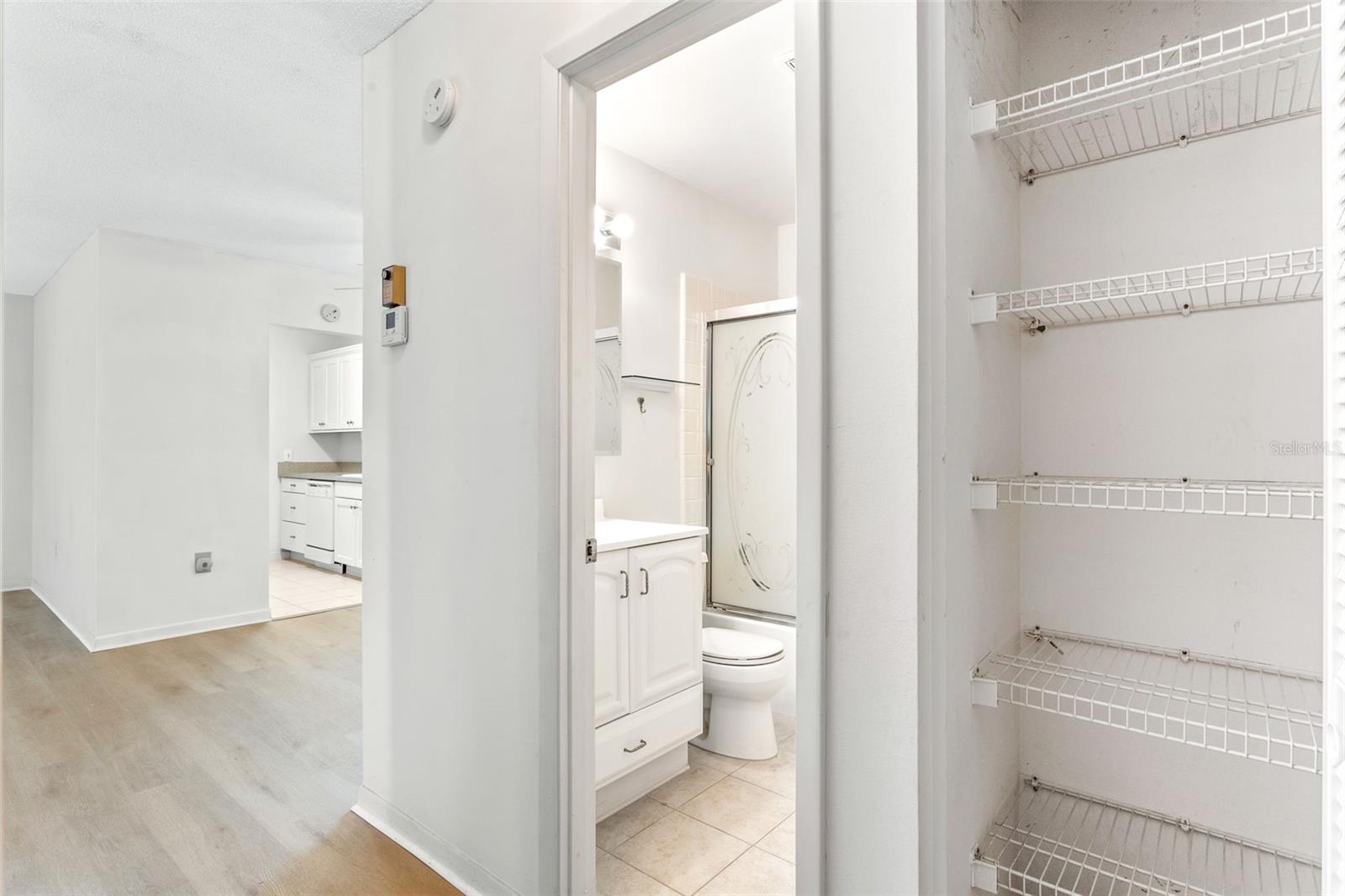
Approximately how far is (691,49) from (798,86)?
1239mm

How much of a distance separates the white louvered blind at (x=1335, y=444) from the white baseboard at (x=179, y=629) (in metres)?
5.10

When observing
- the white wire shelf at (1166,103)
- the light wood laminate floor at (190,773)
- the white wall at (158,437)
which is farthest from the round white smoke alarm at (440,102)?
the white wall at (158,437)

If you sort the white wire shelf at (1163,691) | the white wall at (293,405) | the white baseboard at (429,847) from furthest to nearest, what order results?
the white wall at (293,405) < the white baseboard at (429,847) < the white wire shelf at (1163,691)

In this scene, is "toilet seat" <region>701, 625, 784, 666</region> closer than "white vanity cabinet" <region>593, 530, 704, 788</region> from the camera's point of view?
No

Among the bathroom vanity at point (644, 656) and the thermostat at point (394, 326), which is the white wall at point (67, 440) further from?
the bathroom vanity at point (644, 656)

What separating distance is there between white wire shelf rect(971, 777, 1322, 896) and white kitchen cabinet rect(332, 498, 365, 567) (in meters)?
5.51

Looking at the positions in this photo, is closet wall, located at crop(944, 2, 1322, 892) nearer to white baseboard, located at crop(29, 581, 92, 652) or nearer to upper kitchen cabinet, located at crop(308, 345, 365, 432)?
white baseboard, located at crop(29, 581, 92, 652)


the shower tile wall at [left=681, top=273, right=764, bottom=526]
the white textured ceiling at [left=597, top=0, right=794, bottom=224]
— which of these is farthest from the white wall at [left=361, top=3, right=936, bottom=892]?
the shower tile wall at [left=681, top=273, right=764, bottom=526]

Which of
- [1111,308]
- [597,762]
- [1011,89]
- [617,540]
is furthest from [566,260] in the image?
[597,762]

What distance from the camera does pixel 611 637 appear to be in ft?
7.65

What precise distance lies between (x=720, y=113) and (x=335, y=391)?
5.13 metres

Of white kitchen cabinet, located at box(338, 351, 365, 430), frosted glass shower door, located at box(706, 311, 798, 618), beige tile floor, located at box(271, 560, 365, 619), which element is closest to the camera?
frosted glass shower door, located at box(706, 311, 798, 618)

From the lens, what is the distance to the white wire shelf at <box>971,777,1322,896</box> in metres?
1.42

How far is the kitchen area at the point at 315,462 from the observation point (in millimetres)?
6207
